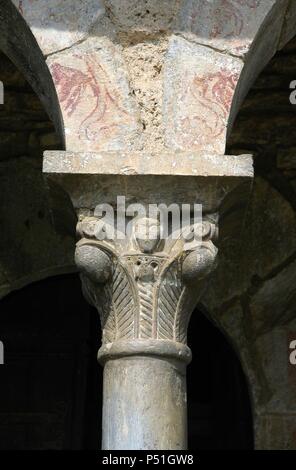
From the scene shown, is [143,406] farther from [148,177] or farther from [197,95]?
[197,95]

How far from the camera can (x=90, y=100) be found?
3.86 metres

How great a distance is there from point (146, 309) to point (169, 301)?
10cm

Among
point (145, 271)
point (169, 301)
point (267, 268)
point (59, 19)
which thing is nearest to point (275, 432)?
point (267, 268)

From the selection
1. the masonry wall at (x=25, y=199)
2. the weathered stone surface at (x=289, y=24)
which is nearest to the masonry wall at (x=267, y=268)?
the weathered stone surface at (x=289, y=24)

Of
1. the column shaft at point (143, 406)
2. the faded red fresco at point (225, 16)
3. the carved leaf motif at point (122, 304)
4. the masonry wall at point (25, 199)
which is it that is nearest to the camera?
the column shaft at point (143, 406)

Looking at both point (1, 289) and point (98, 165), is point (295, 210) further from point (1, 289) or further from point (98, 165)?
point (98, 165)

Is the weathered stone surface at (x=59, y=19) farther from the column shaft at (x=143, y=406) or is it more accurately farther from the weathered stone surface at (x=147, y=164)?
the column shaft at (x=143, y=406)

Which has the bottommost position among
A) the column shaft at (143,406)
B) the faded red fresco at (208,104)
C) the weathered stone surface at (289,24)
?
the column shaft at (143,406)

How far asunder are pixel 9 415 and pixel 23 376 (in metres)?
0.20

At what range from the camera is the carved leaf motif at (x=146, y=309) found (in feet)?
12.1

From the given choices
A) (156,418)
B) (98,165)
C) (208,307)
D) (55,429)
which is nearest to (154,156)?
(98,165)

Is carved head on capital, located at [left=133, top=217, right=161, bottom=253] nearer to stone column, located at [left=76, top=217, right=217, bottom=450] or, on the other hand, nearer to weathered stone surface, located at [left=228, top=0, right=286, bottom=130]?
stone column, located at [left=76, top=217, right=217, bottom=450]

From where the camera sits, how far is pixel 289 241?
5.28 meters

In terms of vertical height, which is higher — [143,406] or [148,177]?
[148,177]
